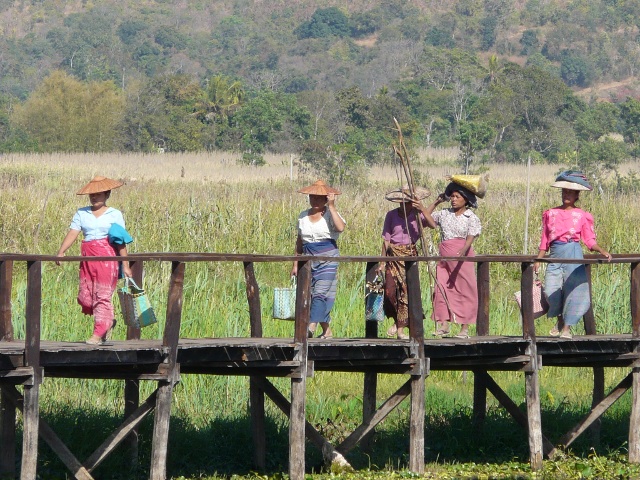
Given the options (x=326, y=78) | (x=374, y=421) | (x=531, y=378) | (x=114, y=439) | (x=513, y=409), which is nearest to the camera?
(x=114, y=439)

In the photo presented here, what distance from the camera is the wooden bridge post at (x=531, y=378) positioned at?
1007 centimetres

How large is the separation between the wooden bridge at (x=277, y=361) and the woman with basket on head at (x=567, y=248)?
0.18m

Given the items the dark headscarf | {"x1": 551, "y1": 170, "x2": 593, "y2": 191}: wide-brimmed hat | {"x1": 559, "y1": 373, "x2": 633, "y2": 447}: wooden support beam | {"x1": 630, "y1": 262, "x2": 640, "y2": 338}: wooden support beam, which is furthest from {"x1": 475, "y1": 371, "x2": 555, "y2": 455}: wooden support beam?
{"x1": 551, "y1": 170, "x2": 593, "y2": 191}: wide-brimmed hat

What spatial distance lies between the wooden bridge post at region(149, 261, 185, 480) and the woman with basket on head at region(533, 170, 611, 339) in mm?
2874

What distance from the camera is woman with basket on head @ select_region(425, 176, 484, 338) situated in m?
9.80

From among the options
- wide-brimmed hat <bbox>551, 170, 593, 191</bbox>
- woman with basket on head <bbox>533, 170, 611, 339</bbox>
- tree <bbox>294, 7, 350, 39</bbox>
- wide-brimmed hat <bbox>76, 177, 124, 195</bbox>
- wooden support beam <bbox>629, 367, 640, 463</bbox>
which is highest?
tree <bbox>294, 7, 350, 39</bbox>

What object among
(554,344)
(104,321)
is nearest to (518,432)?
(554,344)

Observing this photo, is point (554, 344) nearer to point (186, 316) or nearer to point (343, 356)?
point (343, 356)

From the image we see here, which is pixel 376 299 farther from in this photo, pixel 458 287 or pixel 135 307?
Result: pixel 135 307

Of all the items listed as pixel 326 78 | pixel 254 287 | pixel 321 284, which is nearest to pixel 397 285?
pixel 321 284

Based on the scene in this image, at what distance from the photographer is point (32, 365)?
7883mm

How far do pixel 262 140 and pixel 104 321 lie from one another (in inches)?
1168

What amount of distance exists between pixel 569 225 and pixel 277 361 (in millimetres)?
2490

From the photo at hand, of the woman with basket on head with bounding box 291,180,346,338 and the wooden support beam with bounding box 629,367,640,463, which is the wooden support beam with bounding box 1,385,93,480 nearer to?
the woman with basket on head with bounding box 291,180,346,338
